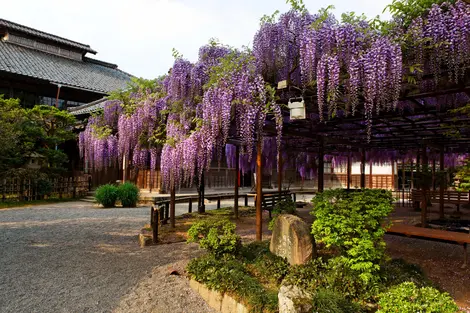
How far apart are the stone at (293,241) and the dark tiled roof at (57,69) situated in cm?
1601

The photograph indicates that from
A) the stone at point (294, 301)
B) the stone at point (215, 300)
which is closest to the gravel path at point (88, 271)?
the stone at point (215, 300)

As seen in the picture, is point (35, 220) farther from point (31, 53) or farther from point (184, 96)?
point (31, 53)

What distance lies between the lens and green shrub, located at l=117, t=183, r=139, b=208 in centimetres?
1166

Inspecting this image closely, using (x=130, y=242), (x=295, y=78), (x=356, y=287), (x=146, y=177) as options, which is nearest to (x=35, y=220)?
(x=130, y=242)

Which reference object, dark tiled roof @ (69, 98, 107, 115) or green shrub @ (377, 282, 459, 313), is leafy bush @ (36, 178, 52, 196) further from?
green shrub @ (377, 282, 459, 313)

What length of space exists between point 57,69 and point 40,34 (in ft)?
12.3

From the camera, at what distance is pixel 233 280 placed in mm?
3236

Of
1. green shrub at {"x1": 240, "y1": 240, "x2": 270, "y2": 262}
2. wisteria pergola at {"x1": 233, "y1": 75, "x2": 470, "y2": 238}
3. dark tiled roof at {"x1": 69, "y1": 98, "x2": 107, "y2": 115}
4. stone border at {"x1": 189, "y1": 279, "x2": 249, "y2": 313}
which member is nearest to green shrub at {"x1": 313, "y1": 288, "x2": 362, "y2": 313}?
stone border at {"x1": 189, "y1": 279, "x2": 249, "y2": 313}

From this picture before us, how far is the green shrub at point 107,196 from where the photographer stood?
1133 centimetres

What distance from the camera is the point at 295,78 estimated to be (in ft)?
17.0

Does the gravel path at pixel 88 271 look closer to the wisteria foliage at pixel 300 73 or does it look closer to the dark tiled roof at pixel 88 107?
the wisteria foliage at pixel 300 73

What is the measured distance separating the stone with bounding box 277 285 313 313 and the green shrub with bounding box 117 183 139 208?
1022 centimetres

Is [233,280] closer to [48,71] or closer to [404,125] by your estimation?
[404,125]

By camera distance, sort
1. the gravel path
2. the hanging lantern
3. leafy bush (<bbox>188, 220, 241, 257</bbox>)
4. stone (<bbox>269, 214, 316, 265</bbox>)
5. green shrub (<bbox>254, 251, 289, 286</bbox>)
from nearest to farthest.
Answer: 1. the gravel path
2. green shrub (<bbox>254, 251, 289, 286</bbox>)
3. stone (<bbox>269, 214, 316, 265</bbox>)
4. leafy bush (<bbox>188, 220, 241, 257</bbox>)
5. the hanging lantern
